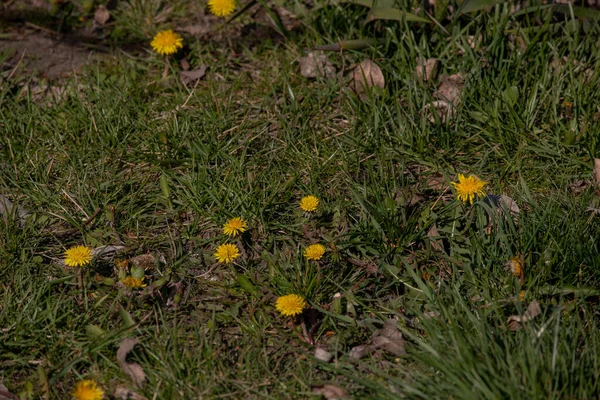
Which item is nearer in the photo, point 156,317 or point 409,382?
point 409,382

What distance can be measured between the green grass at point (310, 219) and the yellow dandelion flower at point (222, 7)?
22 cm

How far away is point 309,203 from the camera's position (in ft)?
11.0

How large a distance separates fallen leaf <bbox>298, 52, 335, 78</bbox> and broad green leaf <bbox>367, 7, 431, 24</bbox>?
32 cm

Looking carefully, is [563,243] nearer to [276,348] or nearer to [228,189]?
[276,348]

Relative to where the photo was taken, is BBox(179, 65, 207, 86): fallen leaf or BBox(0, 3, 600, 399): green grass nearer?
BBox(0, 3, 600, 399): green grass

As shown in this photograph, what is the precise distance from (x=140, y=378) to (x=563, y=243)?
→ 1.72m

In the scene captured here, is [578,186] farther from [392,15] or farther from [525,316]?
[392,15]

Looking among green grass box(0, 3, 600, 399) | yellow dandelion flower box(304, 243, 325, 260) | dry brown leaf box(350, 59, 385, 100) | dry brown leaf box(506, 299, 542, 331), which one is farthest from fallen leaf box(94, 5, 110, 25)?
dry brown leaf box(506, 299, 542, 331)


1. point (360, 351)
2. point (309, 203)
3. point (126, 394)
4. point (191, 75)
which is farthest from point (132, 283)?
point (191, 75)

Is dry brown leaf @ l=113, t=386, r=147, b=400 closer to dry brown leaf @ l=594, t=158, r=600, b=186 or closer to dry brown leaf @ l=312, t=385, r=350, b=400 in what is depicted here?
dry brown leaf @ l=312, t=385, r=350, b=400

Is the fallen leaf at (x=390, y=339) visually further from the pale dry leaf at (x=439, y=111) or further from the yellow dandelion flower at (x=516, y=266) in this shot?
the pale dry leaf at (x=439, y=111)

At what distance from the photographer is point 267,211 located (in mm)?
3482

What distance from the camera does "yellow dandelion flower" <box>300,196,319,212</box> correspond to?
3.33 m

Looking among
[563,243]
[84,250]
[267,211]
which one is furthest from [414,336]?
[84,250]
